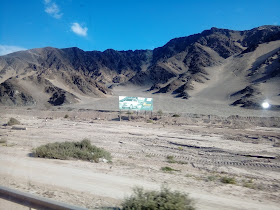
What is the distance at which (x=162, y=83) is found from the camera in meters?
135

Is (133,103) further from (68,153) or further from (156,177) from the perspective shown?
(156,177)

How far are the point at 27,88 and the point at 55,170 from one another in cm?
8775

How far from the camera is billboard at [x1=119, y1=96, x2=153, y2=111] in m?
40.2

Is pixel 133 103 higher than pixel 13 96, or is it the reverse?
pixel 13 96

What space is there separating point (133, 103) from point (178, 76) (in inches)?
3815

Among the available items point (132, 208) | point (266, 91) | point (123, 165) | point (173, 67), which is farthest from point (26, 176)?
point (173, 67)

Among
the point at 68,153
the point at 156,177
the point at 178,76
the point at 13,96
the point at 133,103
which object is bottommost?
the point at 156,177

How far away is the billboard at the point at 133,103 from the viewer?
40244mm

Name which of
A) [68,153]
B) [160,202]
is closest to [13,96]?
[68,153]

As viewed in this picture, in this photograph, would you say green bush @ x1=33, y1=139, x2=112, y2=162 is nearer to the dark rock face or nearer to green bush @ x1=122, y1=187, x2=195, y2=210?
green bush @ x1=122, y1=187, x2=195, y2=210

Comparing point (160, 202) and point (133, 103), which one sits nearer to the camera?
point (160, 202)

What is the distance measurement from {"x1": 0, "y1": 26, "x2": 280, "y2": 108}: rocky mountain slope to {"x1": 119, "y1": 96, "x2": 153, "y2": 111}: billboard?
33.5 m

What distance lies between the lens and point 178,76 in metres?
134

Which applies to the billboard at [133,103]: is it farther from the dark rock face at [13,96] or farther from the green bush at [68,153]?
the dark rock face at [13,96]
